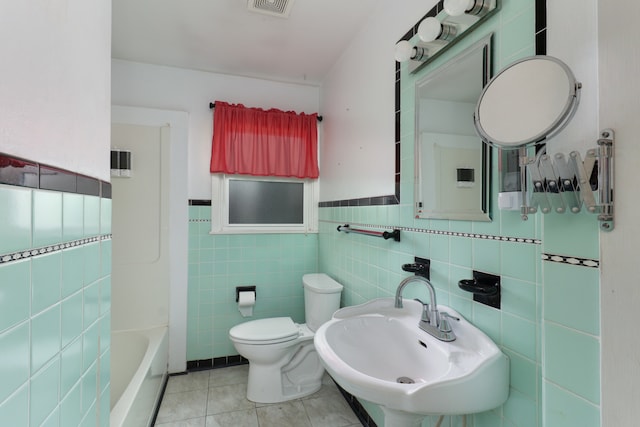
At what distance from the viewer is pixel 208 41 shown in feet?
6.95

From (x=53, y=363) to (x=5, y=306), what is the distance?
0.78 ft

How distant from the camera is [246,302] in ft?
7.99

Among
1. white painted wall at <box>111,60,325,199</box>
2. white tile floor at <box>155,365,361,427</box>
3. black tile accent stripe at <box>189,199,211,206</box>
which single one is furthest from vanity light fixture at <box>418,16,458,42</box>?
white tile floor at <box>155,365,361,427</box>

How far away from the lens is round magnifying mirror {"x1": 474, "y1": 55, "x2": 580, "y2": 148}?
688 millimetres

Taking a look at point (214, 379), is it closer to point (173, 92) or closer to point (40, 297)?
point (40, 297)

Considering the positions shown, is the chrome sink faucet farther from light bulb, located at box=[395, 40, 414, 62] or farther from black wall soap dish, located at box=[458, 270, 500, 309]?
light bulb, located at box=[395, 40, 414, 62]

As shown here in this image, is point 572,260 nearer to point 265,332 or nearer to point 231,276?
point 265,332

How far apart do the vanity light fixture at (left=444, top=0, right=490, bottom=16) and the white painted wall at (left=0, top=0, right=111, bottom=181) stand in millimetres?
1168

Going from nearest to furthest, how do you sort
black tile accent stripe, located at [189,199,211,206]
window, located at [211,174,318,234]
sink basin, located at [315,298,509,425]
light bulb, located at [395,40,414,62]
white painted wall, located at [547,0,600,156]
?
white painted wall, located at [547,0,600,156] < sink basin, located at [315,298,509,425] < light bulb, located at [395,40,414,62] < black tile accent stripe, located at [189,199,211,206] < window, located at [211,174,318,234]

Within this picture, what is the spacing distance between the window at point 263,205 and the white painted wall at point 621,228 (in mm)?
2258

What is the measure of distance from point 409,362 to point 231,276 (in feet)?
5.77

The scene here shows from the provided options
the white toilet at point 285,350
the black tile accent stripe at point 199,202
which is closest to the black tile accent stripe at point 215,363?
the white toilet at point 285,350

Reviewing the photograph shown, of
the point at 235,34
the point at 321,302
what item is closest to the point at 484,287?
the point at 321,302

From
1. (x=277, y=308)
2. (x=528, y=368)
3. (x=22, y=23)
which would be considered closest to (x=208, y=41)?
(x=22, y=23)
